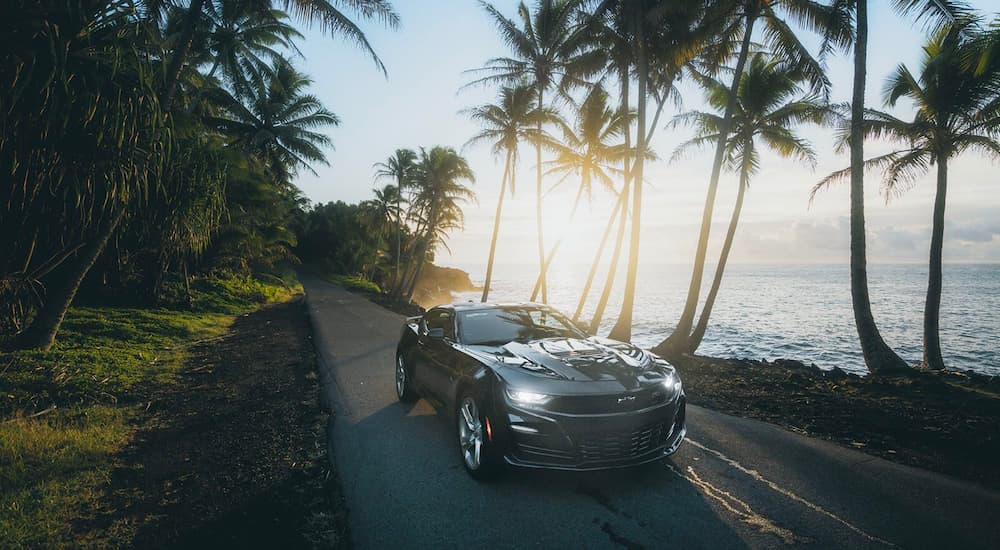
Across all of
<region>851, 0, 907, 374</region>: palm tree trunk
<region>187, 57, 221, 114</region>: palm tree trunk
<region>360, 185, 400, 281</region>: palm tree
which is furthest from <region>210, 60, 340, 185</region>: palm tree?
<region>851, 0, 907, 374</region>: palm tree trunk

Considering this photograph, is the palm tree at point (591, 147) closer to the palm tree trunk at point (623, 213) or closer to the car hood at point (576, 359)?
the palm tree trunk at point (623, 213)

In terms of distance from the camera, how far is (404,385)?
247 inches

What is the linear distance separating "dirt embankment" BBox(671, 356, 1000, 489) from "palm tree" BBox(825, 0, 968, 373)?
4.56ft

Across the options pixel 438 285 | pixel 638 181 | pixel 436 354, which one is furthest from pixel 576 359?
pixel 438 285

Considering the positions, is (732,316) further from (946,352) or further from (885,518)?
(885,518)

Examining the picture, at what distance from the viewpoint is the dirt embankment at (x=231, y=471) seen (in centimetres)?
309

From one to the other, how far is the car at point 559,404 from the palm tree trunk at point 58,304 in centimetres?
754

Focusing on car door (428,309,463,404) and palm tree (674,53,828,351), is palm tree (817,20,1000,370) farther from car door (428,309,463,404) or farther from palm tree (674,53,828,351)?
car door (428,309,463,404)

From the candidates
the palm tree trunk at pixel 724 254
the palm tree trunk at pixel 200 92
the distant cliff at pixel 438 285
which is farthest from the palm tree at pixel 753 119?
the distant cliff at pixel 438 285

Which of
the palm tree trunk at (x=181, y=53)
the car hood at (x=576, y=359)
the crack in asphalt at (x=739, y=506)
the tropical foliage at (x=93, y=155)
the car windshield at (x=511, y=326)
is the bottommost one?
the crack in asphalt at (x=739, y=506)

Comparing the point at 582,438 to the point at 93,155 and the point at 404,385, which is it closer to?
the point at 404,385

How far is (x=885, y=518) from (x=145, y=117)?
9.49m

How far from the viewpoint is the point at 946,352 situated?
755 inches

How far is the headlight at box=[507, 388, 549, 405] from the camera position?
3.50 meters
